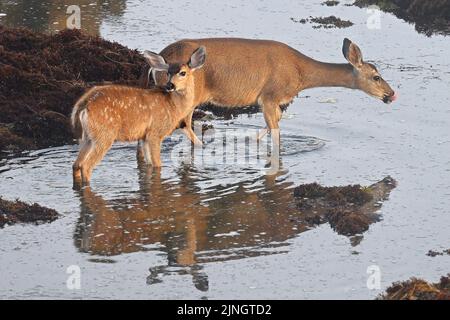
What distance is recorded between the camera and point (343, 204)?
1455cm

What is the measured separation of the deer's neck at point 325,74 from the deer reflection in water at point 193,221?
265cm

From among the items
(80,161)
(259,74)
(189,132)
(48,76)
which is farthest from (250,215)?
(48,76)

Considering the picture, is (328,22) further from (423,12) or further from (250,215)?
(250,215)

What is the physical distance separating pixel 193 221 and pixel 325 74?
17.0ft

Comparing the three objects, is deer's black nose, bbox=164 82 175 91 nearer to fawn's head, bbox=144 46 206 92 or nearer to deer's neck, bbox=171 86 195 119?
fawn's head, bbox=144 46 206 92

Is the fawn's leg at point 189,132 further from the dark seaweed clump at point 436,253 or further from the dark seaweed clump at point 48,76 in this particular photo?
the dark seaweed clump at point 436,253

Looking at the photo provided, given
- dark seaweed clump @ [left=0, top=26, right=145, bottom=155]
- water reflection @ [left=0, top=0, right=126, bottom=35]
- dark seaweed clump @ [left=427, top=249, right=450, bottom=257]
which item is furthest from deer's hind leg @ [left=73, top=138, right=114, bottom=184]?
water reflection @ [left=0, top=0, right=126, bottom=35]

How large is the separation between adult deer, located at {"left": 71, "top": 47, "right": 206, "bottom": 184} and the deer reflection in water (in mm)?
458

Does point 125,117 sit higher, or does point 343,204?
point 125,117

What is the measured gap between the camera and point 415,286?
11.3 m

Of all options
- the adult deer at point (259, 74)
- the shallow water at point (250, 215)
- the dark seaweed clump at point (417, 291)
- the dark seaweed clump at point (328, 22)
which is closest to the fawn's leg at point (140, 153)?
the shallow water at point (250, 215)

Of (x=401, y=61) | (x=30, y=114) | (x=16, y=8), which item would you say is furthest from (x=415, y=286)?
(x=16, y=8)

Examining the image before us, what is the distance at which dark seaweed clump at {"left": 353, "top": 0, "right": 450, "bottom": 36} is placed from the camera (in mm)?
25031
